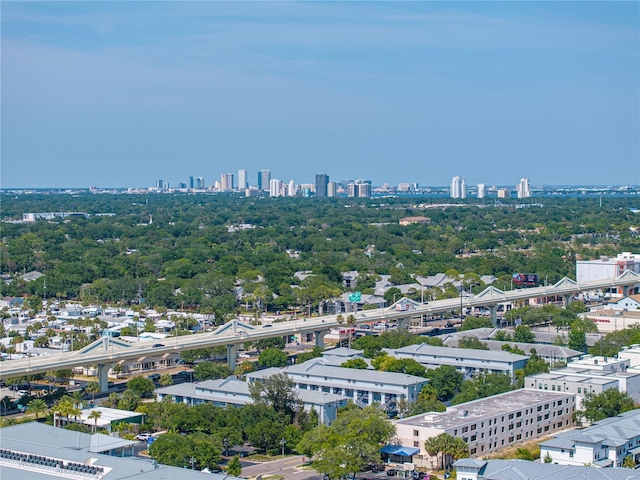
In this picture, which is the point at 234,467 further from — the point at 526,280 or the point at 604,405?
the point at 526,280

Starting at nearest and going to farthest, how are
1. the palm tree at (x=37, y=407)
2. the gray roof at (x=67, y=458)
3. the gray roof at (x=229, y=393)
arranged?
the gray roof at (x=67, y=458)
the palm tree at (x=37, y=407)
the gray roof at (x=229, y=393)

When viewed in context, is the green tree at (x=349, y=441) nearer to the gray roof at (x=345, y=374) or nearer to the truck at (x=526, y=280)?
the gray roof at (x=345, y=374)

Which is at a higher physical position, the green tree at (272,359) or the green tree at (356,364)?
the green tree at (356,364)

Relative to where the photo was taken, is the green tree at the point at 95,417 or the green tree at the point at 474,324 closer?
the green tree at the point at 95,417

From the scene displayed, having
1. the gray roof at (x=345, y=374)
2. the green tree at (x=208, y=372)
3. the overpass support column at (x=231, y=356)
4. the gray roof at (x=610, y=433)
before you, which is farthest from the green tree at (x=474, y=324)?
the gray roof at (x=610, y=433)

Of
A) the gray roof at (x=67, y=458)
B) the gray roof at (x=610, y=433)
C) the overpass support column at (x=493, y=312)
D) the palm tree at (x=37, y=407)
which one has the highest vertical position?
the gray roof at (x=67, y=458)
